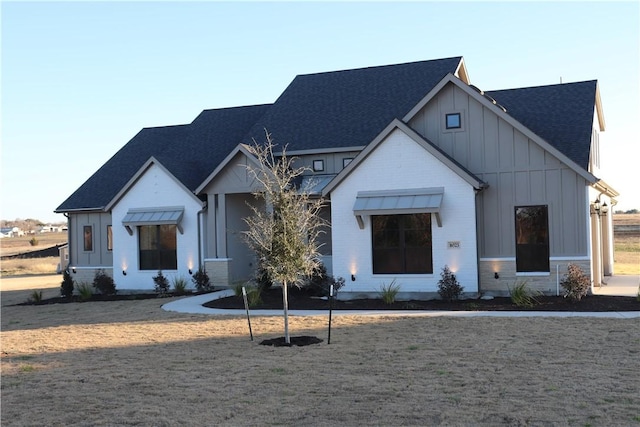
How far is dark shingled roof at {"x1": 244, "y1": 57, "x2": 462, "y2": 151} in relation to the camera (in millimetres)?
27656

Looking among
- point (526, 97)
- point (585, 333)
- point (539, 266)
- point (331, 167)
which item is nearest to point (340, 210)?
point (331, 167)

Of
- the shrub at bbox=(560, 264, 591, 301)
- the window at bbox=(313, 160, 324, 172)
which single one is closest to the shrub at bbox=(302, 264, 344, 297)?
the window at bbox=(313, 160, 324, 172)

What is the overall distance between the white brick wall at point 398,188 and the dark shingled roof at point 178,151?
28.0ft

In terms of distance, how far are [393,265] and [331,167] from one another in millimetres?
6458

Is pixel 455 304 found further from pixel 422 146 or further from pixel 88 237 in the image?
pixel 88 237

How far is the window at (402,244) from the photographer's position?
2220cm

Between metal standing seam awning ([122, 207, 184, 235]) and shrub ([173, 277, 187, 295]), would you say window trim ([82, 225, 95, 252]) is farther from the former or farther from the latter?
shrub ([173, 277, 187, 295])

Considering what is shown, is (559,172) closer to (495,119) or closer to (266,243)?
(495,119)

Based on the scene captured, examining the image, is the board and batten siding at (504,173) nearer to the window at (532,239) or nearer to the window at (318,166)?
the window at (532,239)

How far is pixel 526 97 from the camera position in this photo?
25.7 metres

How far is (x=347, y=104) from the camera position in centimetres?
2945

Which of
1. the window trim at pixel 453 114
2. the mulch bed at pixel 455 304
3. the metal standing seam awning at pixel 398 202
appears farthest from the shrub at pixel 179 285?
the window trim at pixel 453 114

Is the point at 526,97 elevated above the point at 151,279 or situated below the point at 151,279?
above

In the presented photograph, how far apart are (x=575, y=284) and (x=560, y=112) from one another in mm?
7468
